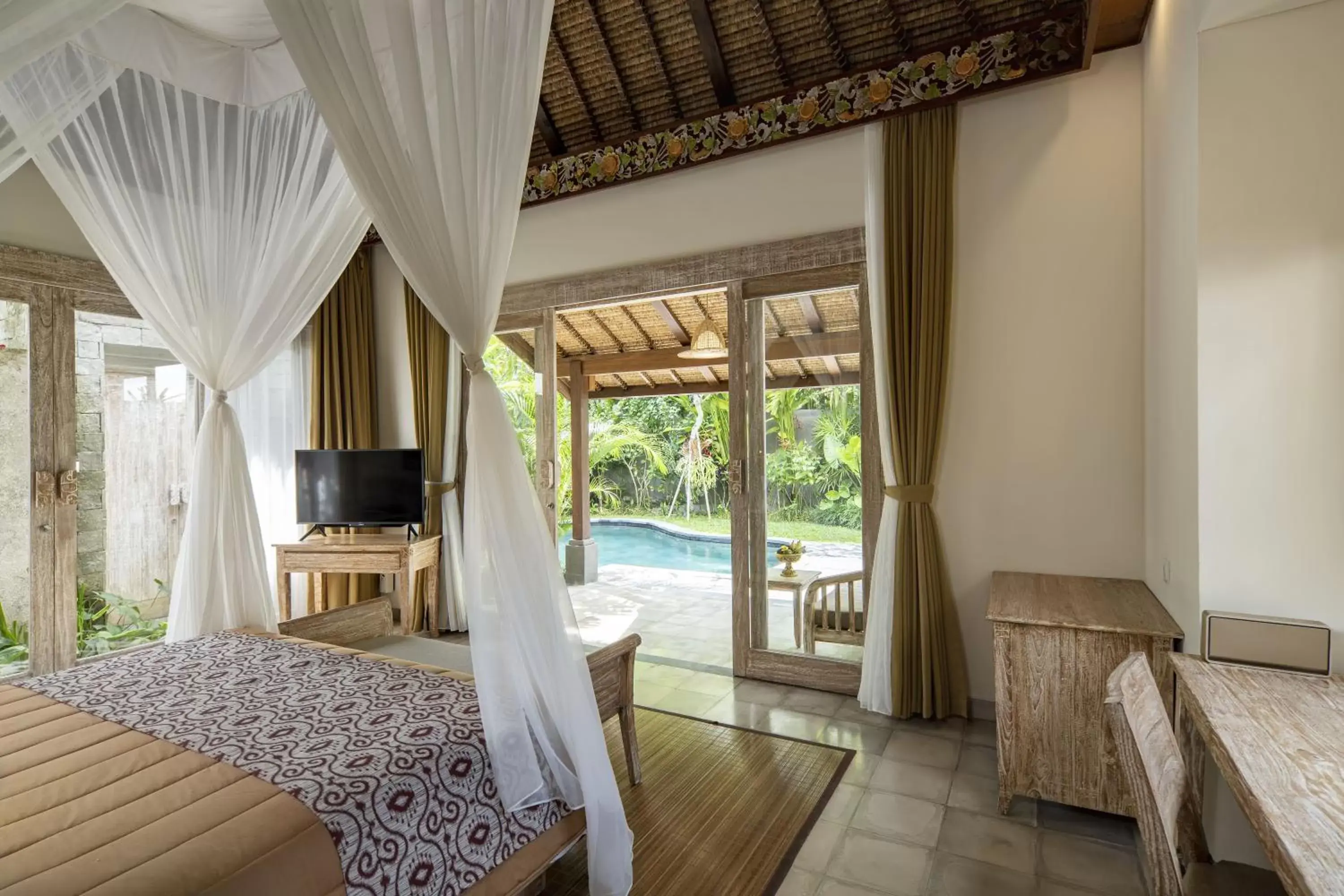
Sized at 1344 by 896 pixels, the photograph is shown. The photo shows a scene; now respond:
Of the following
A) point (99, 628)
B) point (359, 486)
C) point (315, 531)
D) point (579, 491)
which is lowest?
point (99, 628)

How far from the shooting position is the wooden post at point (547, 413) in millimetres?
4094

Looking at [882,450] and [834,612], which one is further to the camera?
[834,612]

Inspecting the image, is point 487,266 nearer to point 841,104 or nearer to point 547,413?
point 841,104

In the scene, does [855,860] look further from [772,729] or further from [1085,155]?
[1085,155]

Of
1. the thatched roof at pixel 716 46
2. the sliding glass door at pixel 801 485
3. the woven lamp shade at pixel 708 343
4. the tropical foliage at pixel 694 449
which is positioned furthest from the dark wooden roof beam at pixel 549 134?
the woven lamp shade at pixel 708 343

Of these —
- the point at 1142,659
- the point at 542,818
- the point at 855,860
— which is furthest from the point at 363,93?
the point at 855,860

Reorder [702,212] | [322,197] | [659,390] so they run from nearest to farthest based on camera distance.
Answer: [322,197]
[702,212]
[659,390]

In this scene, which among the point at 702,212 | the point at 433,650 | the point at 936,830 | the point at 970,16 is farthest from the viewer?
the point at 702,212

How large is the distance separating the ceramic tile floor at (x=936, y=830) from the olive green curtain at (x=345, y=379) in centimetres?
303

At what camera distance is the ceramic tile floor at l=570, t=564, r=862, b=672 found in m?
3.47

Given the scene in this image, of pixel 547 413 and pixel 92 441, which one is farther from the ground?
pixel 547 413

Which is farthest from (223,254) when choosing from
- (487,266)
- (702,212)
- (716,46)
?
(716,46)

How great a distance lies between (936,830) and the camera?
2.10 meters

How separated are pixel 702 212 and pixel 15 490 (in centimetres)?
371
